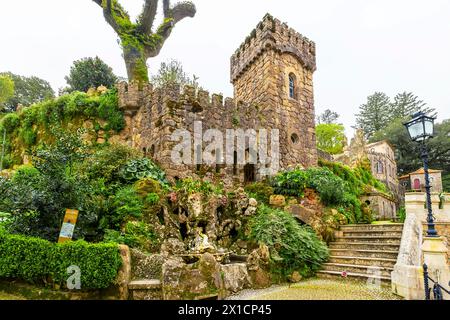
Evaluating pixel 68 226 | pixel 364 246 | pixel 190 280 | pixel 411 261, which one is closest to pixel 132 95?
pixel 68 226

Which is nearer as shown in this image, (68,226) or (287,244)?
(68,226)

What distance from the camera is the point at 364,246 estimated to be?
8047mm

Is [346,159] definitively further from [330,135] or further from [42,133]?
[42,133]

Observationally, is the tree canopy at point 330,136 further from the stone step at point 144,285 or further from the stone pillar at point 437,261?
the stone step at point 144,285

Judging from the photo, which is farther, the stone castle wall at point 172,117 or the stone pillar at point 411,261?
the stone castle wall at point 172,117

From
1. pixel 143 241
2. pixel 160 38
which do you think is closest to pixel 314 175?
pixel 143 241

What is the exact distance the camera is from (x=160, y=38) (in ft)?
55.0

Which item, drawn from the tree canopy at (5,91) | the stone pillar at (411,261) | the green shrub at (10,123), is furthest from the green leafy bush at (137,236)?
the tree canopy at (5,91)

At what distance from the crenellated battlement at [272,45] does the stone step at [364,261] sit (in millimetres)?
11285

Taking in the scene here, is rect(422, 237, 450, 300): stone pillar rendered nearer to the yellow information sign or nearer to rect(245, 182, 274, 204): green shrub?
A: rect(245, 182, 274, 204): green shrub

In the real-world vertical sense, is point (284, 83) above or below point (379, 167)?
above

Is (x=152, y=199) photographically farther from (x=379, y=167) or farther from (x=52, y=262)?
(x=379, y=167)

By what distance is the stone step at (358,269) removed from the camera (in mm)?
6471

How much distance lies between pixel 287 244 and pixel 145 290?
395 cm
